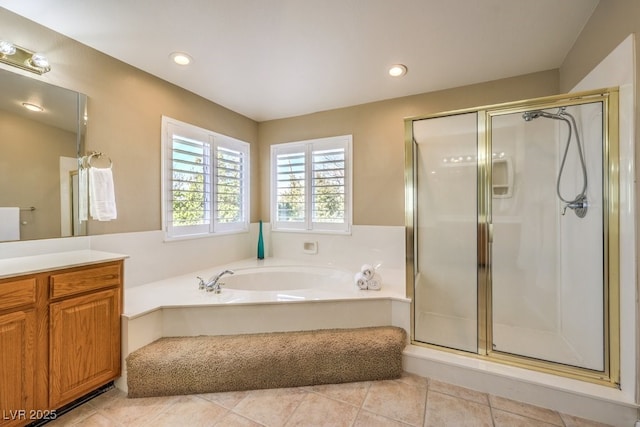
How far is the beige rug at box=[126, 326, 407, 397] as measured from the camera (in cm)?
174

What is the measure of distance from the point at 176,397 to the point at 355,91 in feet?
9.73

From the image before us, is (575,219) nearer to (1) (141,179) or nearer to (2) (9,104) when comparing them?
(1) (141,179)

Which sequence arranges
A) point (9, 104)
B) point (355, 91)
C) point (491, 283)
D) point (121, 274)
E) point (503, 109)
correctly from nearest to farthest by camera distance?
point (9, 104) < point (121, 274) < point (503, 109) < point (491, 283) < point (355, 91)

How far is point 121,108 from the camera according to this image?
2201mm

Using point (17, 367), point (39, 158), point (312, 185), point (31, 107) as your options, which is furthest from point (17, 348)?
point (312, 185)

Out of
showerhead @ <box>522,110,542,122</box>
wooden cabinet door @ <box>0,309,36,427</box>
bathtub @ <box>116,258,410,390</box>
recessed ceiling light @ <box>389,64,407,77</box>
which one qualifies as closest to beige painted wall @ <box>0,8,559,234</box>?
recessed ceiling light @ <box>389,64,407,77</box>

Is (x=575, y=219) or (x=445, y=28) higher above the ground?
(x=445, y=28)

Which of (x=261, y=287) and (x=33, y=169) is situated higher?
(x=33, y=169)

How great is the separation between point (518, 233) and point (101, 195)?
3.39m

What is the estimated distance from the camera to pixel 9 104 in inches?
64.7

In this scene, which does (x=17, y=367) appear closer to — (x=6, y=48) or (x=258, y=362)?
(x=258, y=362)

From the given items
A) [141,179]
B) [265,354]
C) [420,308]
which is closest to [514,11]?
[420,308]

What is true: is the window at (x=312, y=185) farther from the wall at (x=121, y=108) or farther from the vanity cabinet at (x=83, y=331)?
the vanity cabinet at (x=83, y=331)

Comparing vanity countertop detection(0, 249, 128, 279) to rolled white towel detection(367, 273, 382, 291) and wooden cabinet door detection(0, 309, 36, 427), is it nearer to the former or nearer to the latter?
wooden cabinet door detection(0, 309, 36, 427)
